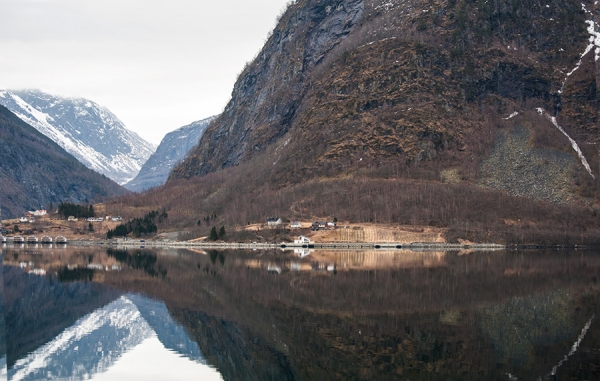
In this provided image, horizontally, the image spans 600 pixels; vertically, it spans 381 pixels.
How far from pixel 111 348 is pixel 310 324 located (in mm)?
13373

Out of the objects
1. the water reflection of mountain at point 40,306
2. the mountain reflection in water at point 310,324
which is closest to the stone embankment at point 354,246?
the mountain reflection in water at point 310,324

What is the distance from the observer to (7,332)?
50094 mm

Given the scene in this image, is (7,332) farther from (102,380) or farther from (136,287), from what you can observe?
(136,287)

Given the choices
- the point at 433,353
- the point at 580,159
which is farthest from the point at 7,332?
the point at 580,159

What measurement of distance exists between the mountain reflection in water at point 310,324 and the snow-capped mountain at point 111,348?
4.6 inches

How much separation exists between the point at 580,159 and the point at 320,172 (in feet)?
221

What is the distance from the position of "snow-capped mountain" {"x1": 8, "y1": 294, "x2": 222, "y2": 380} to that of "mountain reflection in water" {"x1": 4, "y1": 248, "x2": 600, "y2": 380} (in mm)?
116

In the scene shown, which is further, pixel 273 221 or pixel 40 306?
pixel 273 221

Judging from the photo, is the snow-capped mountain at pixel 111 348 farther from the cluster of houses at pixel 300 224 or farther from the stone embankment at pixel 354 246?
the cluster of houses at pixel 300 224

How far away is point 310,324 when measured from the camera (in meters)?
49.7

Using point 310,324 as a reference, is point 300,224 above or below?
above

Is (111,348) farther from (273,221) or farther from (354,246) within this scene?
(273,221)

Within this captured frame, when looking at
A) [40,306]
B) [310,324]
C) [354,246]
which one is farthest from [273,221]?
[310,324]

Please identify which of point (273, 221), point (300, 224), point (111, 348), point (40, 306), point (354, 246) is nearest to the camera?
point (111, 348)
